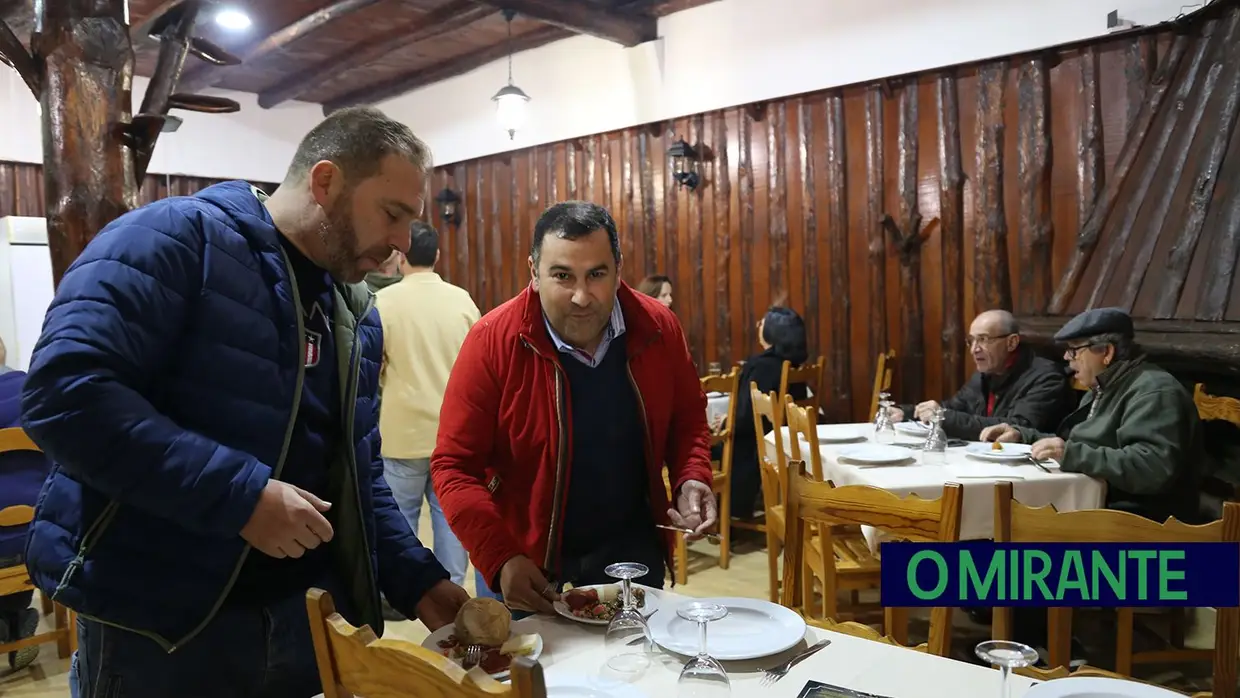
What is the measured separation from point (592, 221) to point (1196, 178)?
3.83 metres

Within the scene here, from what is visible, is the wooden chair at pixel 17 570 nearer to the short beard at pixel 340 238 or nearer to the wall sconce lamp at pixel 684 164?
the short beard at pixel 340 238

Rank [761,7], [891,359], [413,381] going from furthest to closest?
[761,7] → [891,359] → [413,381]

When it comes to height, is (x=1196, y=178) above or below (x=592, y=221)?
above

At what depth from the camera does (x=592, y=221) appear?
6.33ft

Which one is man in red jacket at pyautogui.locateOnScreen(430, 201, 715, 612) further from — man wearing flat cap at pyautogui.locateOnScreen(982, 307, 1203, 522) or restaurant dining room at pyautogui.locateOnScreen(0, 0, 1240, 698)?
man wearing flat cap at pyautogui.locateOnScreen(982, 307, 1203, 522)

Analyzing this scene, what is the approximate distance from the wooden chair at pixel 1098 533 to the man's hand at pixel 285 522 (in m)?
1.41

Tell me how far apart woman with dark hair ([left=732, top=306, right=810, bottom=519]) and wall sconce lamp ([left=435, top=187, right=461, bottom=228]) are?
4.71 m

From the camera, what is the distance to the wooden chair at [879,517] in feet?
6.20

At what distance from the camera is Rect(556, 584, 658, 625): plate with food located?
5.28 ft

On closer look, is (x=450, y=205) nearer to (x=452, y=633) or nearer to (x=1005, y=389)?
(x=1005, y=389)

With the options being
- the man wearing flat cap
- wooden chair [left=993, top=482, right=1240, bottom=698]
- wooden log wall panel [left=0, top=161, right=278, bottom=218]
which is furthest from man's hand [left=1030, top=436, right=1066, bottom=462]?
wooden log wall panel [left=0, top=161, right=278, bottom=218]

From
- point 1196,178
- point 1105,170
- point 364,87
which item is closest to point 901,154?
point 1105,170

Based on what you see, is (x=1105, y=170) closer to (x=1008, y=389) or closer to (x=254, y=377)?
(x=1008, y=389)

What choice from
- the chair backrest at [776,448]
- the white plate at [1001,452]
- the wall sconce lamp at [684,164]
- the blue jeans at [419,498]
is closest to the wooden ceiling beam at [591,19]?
the wall sconce lamp at [684,164]
